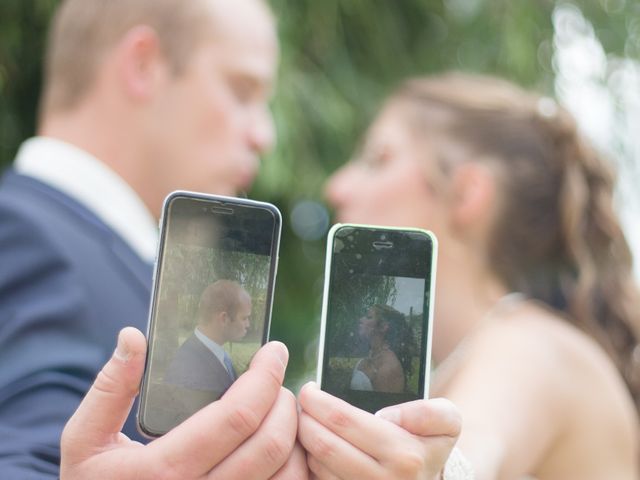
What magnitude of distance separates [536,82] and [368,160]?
1581mm

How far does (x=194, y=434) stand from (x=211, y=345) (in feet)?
0.54

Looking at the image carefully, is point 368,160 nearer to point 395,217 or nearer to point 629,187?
point 395,217

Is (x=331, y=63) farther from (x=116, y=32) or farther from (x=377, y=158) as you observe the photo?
(x=116, y=32)

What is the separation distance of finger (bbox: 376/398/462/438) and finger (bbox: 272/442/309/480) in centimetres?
12

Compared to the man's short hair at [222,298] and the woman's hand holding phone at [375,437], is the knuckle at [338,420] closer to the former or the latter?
the woman's hand holding phone at [375,437]

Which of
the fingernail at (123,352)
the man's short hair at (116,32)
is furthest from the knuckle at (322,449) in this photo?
the man's short hair at (116,32)

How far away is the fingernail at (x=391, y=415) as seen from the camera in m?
1.01

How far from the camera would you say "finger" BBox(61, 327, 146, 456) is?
38.4 inches

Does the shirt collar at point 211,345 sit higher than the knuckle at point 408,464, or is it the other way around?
the shirt collar at point 211,345

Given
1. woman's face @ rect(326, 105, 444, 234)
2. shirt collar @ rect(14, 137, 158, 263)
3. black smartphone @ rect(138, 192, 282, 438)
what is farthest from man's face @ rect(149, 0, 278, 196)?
black smartphone @ rect(138, 192, 282, 438)

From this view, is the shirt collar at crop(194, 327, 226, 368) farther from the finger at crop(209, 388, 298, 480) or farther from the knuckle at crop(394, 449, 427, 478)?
the knuckle at crop(394, 449, 427, 478)

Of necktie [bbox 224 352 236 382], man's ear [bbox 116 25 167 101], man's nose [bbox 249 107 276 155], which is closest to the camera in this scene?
necktie [bbox 224 352 236 382]

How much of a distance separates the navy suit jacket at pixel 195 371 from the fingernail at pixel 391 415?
0.21 m

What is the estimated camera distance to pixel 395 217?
8.52 ft
